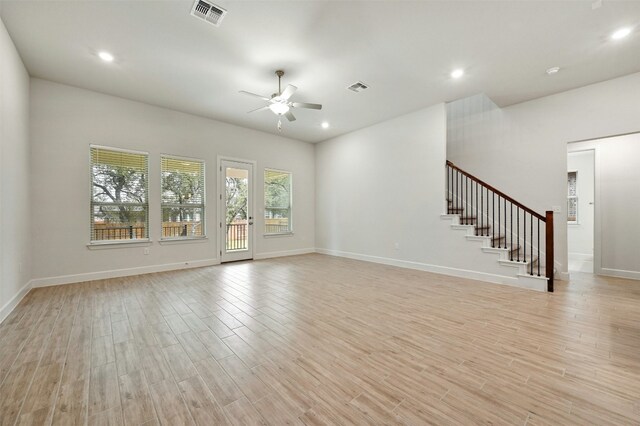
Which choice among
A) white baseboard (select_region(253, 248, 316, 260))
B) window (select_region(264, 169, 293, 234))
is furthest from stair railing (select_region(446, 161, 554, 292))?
window (select_region(264, 169, 293, 234))

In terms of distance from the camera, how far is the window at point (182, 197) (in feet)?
17.9

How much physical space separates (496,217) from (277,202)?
5.26 meters

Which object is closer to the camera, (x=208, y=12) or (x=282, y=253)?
(x=208, y=12)

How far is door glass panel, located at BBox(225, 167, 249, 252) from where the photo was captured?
251 inches

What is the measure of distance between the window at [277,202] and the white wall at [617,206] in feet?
22.7

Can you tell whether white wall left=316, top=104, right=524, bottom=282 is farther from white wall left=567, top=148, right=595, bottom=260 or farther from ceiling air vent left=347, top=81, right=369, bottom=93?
white wall left=567, top=148, right=595, bottom=260

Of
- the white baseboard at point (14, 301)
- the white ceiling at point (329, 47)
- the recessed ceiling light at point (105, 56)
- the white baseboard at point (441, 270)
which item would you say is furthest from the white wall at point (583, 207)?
the white baseboard at point (14, 301)

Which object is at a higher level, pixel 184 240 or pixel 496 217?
pixel 496 217

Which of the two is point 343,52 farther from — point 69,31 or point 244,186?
point 244,186

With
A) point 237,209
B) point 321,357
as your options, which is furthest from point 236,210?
point 321,357

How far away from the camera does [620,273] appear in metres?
5.02

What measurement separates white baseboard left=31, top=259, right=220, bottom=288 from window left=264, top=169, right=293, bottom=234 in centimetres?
175

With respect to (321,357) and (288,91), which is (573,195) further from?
(321,357)

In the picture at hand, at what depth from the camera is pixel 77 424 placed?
144cm
